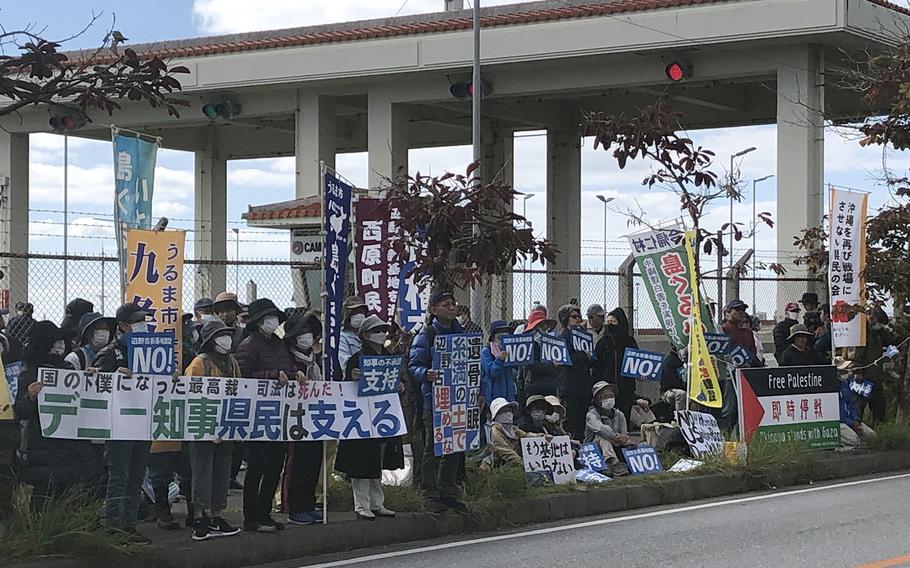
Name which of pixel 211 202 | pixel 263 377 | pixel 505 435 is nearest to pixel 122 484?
pixel 263 377

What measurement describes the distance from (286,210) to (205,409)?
12.7m

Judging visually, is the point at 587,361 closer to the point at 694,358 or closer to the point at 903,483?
the point at 694,358

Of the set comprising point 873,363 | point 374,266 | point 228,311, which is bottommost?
point 873,363

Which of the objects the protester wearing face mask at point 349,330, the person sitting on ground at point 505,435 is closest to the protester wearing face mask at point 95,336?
the protester wearing face mask at point 349,330

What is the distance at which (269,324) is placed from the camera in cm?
1051

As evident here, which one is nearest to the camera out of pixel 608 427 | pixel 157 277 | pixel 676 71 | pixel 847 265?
pixel 157 277

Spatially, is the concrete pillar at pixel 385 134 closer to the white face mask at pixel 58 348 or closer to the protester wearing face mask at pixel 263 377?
the protester wearing face mask at pixel 263 377

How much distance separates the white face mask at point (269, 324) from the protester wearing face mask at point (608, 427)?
A: 16.0ft

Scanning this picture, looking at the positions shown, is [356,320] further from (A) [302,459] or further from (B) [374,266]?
(B) [374,266]

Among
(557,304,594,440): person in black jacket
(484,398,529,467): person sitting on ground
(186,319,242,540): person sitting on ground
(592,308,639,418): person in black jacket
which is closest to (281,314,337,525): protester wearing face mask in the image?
(186,319,242,540): person sitting on ground

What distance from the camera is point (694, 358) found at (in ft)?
49.6

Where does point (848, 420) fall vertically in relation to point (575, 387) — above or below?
below

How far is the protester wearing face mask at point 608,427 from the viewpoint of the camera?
46.5 ft

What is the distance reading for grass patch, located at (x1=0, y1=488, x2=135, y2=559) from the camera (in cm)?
874
